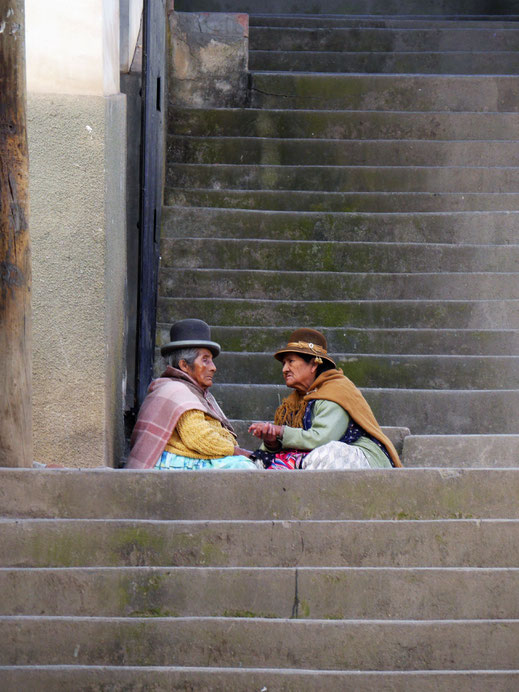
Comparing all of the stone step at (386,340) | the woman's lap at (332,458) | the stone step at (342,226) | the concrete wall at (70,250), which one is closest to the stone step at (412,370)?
the stone step at (386,340)

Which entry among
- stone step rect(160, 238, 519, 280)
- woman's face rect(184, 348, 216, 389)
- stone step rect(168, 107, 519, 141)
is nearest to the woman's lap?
woman's face rect(184, 348, 216, 389)

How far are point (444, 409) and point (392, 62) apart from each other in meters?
3.97

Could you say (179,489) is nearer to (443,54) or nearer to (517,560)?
(517,560)

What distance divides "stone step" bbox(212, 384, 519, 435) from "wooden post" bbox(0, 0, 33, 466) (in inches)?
90.2

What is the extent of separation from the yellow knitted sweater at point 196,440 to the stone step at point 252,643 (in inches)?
56.2

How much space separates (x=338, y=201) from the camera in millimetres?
7906

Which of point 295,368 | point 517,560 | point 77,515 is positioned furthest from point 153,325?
point 517,560

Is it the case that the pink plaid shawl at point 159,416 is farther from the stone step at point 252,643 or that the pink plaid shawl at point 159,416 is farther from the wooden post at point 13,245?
the stone step at point 252,643

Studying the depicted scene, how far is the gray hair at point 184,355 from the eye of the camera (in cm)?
546

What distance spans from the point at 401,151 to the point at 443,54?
162cm

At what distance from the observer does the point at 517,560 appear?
402cm

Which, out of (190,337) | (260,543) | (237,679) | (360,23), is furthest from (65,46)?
(360,23)

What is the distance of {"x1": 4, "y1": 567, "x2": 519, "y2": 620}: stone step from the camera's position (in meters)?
3.83

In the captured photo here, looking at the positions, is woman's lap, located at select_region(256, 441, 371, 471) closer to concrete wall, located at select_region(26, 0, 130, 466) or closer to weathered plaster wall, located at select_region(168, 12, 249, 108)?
concrete wall, located at select_region(26, 0, 130, 466)
